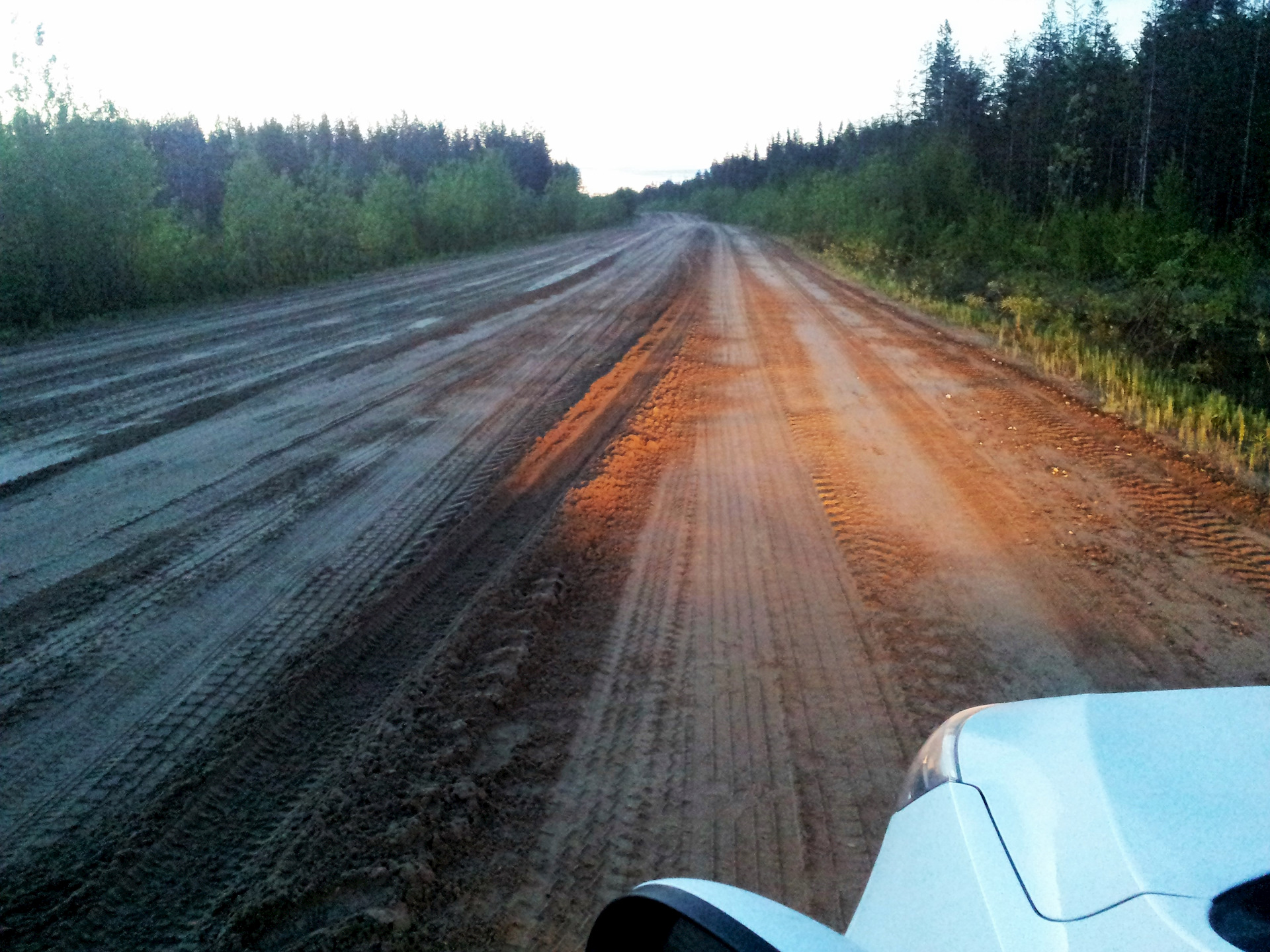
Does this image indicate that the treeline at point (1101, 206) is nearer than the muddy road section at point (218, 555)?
No

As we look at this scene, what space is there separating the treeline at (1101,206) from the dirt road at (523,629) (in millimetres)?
2850

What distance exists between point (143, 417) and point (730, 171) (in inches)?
6060

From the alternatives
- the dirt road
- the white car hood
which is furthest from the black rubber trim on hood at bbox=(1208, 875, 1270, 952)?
the dirt road

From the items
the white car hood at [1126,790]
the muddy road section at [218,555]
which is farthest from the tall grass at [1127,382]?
the white car hood at [1126,790]

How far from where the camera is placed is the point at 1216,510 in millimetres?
6727

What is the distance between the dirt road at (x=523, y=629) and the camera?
3.21 m

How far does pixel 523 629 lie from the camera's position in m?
4.96

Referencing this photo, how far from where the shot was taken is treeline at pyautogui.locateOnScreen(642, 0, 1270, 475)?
12055 mm

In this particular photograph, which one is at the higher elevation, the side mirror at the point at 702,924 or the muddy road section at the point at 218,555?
the side mirror at the point at 702,924

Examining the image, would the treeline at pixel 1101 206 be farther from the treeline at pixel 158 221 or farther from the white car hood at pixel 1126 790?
the treeline at pixel 158 221

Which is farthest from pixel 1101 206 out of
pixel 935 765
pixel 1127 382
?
pixel 935 765

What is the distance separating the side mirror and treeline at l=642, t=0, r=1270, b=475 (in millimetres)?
7609

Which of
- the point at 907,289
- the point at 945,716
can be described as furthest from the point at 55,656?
the point at 907,289

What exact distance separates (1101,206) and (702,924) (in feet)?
101
